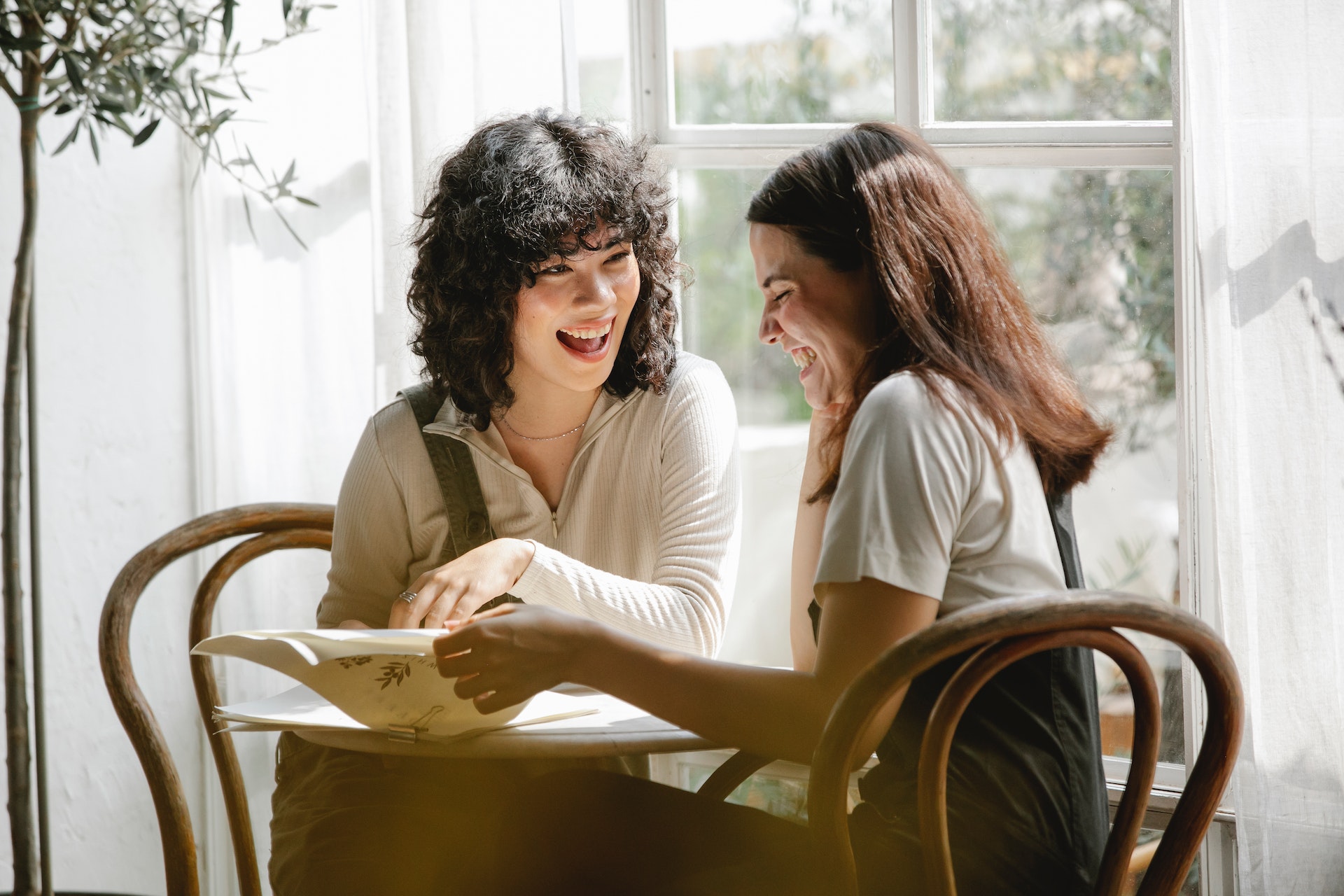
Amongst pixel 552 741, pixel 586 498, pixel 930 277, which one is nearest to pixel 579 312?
pixel 586 498

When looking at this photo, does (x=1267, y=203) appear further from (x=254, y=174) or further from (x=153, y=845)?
(x=153, y=845)

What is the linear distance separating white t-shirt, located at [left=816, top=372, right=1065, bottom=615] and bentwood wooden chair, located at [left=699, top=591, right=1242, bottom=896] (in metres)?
0.11

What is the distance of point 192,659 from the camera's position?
1812 millimetres

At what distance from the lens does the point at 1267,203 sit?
5.50 feet

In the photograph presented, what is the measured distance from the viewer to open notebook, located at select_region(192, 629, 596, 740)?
3.60 feet

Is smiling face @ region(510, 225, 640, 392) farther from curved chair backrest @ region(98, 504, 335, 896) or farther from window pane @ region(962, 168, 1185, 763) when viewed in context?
window pane @ region(962, 168, 1185, 763)

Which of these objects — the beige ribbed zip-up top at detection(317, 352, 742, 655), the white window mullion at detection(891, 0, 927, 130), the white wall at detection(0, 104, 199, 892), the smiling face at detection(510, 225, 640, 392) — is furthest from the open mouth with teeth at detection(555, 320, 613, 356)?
the white wall at detection(0, 104, 199, 892)

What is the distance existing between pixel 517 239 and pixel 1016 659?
989 millimetres

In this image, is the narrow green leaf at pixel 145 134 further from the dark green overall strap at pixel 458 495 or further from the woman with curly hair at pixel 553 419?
the dark green overall strap at pixel 458 495

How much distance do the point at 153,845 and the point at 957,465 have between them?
214 cm

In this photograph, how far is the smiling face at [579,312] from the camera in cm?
179

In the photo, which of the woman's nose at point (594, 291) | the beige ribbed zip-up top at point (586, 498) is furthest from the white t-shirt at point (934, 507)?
the woman's nose at point (594, 291)

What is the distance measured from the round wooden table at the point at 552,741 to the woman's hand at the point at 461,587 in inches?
9.1

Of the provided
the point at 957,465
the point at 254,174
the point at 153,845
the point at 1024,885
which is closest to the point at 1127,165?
the point at 957,465
